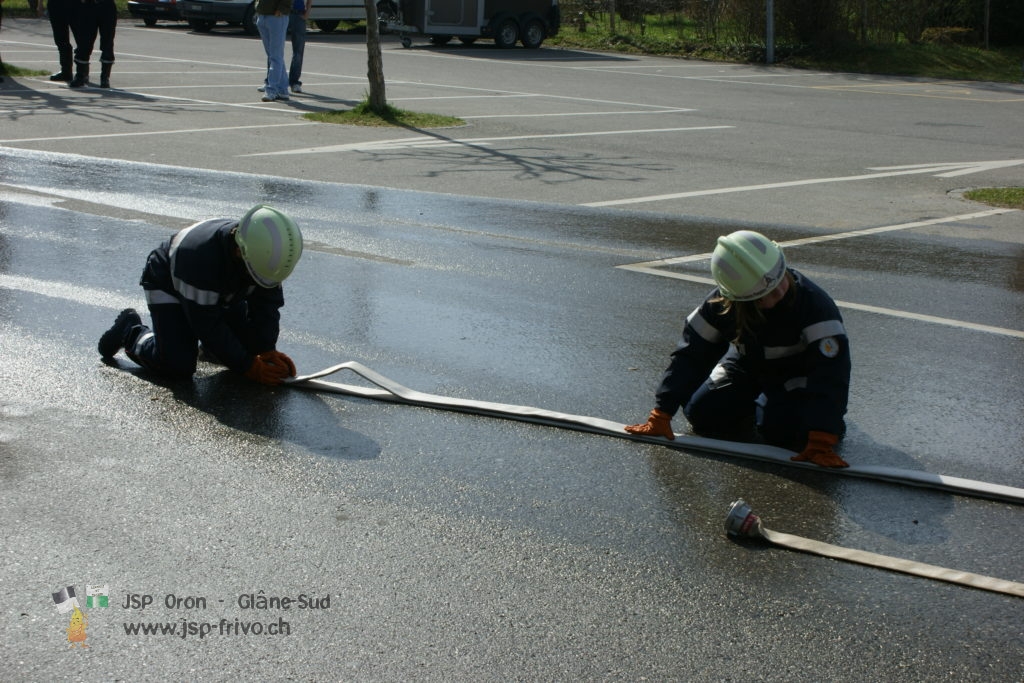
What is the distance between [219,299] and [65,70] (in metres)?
15.5

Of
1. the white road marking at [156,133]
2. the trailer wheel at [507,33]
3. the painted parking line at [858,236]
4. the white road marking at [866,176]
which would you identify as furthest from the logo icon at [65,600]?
the trailer wheel at [507,33]

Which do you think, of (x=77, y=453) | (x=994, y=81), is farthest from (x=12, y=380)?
(x=994, y=81)

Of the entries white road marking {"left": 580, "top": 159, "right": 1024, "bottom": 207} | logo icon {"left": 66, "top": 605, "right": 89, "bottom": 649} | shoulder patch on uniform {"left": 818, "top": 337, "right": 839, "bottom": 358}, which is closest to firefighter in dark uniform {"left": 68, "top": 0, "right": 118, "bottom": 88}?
white road marking {"left": 580, "top": 159, "right": 1024, "bottom": 207}

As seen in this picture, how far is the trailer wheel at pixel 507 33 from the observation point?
30.9 metres

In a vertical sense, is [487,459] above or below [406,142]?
below

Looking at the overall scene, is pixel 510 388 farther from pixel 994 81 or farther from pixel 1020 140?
pixel 994 81

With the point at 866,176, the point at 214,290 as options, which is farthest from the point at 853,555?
the point at 866,176

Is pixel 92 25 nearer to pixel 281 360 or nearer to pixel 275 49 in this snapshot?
pixel 275 49

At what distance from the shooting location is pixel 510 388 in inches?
224

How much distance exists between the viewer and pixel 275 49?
1795cm

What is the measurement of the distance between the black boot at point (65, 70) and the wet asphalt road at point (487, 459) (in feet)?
27.3

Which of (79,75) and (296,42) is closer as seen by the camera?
(79,75)

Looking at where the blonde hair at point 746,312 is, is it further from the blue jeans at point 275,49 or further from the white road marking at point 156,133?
the blue jeans at point 275,49

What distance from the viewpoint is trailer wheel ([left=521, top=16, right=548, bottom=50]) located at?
31453 mm
